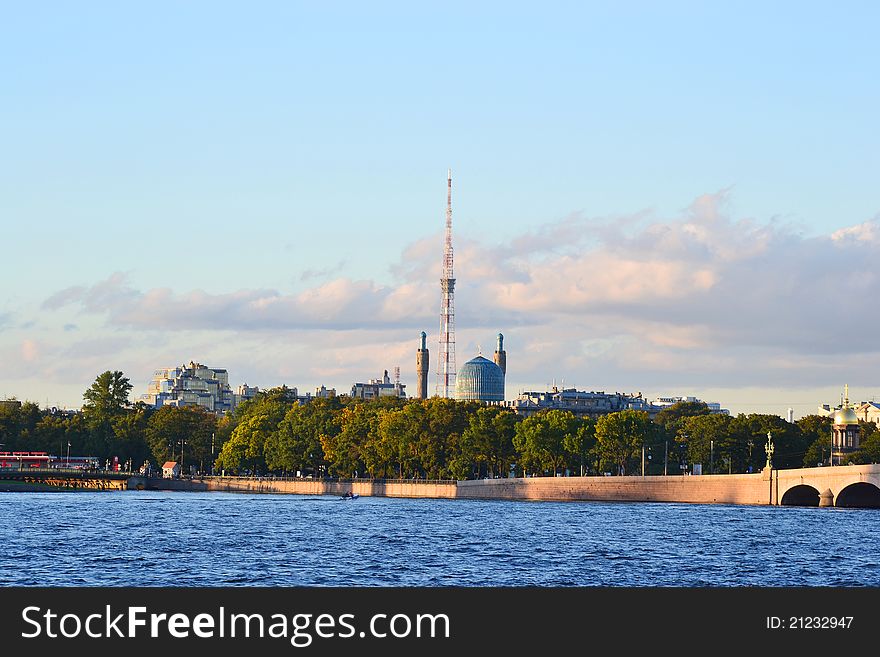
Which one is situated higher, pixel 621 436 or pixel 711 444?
pixel 621 436

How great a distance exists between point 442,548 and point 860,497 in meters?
71.3

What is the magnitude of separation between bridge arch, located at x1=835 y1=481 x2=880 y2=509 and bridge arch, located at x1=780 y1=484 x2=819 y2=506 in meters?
5.34

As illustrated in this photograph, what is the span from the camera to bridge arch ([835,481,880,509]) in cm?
14612

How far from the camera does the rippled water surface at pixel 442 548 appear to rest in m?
68.5

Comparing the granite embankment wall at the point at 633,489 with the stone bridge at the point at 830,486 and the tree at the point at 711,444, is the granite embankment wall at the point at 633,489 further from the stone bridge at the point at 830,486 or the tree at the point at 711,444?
the tree at the point at 711,444

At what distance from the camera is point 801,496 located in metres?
156

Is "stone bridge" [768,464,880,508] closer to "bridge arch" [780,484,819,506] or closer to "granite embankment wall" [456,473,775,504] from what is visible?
"bridge arch" [780,484,819,506]

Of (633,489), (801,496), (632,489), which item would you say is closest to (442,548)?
(801,496)

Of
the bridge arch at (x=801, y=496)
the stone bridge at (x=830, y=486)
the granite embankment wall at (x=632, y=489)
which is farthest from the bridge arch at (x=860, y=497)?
the granite embankment wall at (x=632, y=489)

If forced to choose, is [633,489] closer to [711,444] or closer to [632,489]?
[632,489]

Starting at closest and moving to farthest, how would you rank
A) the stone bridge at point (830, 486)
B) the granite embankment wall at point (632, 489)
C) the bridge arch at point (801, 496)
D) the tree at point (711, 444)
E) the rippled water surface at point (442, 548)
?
1. the rippled water surface at point (442, 548)
2. the stone bridge at point (830, 486)
3. the bridge arch at point (801, 496)
4. the granite embankment wall at point (632, 489)
5. the tree at point (711, 444)

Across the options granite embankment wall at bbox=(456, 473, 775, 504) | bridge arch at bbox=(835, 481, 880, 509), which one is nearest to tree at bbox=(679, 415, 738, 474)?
granite embankment wall at bbox=(456, 473, 775, 504)

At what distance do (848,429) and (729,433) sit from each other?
1808cm

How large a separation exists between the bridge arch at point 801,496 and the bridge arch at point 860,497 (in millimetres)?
5340
